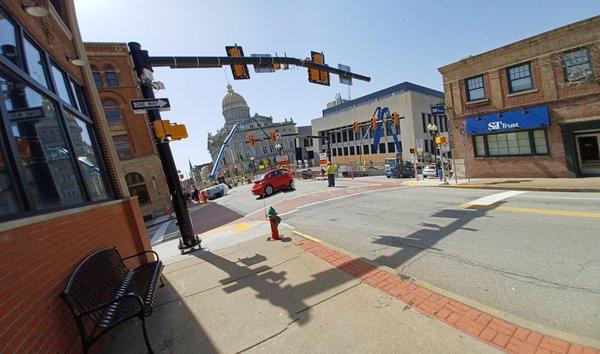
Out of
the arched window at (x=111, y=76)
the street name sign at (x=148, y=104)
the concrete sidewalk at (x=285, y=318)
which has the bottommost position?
the concrete sidewalk at (x=285, y=318)

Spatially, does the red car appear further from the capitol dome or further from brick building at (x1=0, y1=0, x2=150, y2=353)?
the capitol dome

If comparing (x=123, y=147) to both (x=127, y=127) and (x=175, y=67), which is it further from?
(x=175, y=67)

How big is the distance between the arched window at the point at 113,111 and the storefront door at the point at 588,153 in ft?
113

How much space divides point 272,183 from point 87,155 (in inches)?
597

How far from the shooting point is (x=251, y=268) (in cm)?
632

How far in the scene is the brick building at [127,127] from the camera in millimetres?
26641

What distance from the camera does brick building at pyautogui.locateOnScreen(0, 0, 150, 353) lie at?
279cm

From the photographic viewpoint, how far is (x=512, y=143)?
1670 centimetres

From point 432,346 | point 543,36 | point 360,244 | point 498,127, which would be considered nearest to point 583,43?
point 543,36

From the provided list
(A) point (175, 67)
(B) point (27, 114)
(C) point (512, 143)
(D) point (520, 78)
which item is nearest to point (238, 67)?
(A) point (175, 67)

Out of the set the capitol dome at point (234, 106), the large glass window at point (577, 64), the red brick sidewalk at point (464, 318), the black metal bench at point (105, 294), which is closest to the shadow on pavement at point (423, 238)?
the red brick sidewalk at point (464, 318)

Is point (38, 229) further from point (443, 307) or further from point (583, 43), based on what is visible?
point (583, 43)

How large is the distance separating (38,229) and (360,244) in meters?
6.34

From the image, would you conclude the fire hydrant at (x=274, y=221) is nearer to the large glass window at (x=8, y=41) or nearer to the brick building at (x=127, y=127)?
the large glass window at (x=8, y=41)
